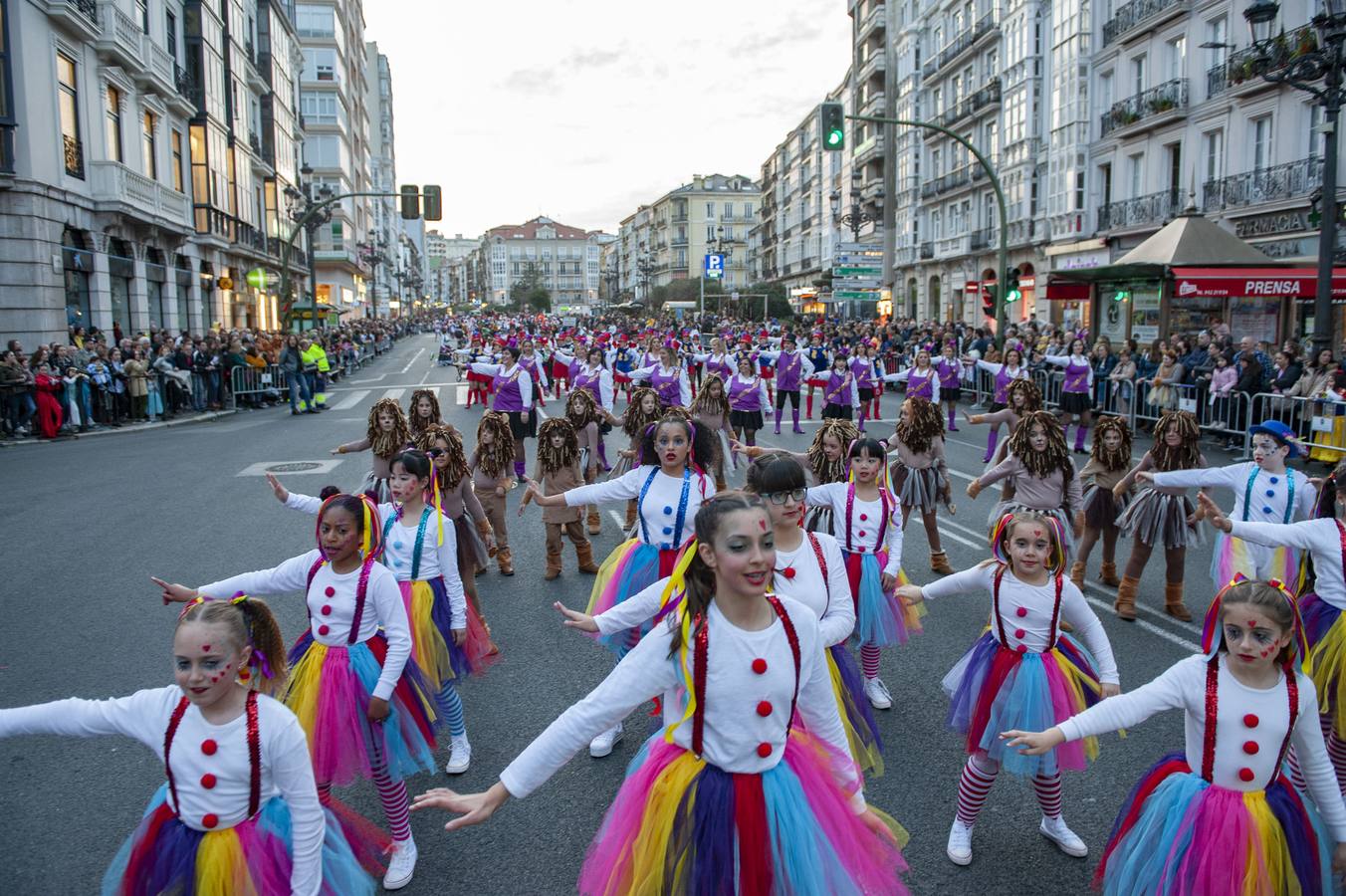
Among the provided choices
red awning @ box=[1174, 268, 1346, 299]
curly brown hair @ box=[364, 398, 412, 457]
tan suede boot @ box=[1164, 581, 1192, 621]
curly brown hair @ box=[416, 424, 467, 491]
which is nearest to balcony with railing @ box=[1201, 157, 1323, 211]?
red awning @ box=[1174, 268, 1346, 299]

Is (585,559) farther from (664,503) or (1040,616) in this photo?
(1040,616)

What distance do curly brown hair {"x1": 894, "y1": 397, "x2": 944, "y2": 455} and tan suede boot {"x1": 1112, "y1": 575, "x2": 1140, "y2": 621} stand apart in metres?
1.93

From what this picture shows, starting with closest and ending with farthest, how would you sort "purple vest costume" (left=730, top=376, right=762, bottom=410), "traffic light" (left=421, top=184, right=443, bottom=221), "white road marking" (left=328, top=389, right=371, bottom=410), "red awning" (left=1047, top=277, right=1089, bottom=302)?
"purple vest costume" (left=730, top=376, right=762, bottom=410), "white road marking" (left=328, top=389, right=371, bottom=410), "red awning" (left=1047, top=277, right=1089, bottom=302), "traffic light" (left=421, top=184, right=443, bottom=221)

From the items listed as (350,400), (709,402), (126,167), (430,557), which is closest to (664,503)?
(430,557)

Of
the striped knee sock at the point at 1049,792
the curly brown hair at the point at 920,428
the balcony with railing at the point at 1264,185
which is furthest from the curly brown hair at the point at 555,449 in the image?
the balcony with railing at the point at 1264,185

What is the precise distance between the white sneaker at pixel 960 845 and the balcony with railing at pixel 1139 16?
3087 centimetres

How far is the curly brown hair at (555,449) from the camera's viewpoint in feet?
28.3

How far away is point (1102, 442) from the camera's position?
758 centimetres

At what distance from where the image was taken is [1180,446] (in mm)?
6773

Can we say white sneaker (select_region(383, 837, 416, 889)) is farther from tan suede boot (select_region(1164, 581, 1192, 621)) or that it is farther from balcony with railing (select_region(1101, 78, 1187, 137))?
balcony with railing (select_region(1101, 78, 1187, 137))

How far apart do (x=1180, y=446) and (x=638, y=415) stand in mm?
4953

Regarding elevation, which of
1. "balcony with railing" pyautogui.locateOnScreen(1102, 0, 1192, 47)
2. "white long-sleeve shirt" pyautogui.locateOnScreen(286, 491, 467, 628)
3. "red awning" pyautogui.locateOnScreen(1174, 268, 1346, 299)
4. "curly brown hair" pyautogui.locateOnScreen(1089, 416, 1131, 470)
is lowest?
"white long-sleeve shirt" pyautogui.locateOnScreen(286, 491, 467, 628)

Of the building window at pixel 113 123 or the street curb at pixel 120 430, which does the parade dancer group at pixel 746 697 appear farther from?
the building window at pixel 113 123

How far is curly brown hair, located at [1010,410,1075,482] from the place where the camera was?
6.99 meters
